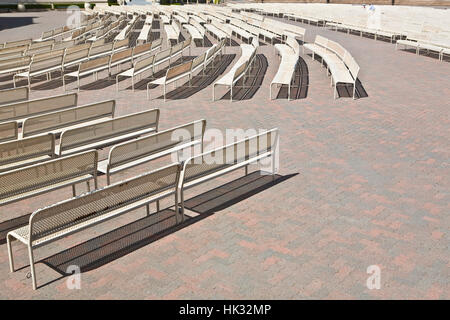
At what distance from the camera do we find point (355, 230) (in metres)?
5.24

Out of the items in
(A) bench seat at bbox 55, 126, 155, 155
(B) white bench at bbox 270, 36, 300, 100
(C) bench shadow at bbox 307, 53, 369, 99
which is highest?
(B) white bench at bbox 270, 36, 300, 100

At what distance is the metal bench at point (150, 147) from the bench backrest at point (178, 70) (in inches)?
159

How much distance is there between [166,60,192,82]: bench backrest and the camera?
10820 mm

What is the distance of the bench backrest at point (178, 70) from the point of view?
1082cm

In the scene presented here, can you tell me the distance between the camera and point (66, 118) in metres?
7.70

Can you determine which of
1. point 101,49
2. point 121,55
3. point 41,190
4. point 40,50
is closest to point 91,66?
point 121,55

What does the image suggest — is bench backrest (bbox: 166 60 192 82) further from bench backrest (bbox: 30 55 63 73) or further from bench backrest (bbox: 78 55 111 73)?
bench backrest (bbox: 30 55 63 73)

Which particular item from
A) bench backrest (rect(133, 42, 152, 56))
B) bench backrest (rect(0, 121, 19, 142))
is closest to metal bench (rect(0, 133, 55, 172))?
bench backrest (rect(0, 121, 19, 142))

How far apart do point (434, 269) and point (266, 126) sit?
4.83m

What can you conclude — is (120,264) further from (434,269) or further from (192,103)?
(192,103)

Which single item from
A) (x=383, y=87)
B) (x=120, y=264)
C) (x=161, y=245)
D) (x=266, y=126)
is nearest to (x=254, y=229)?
(x=161, y=245)

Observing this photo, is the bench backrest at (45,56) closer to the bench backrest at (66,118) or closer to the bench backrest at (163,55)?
the bench backrest at (163,55)

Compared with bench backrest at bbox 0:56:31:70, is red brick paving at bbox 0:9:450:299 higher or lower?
lower

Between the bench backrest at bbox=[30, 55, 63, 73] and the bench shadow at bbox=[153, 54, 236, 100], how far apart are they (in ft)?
10.4
